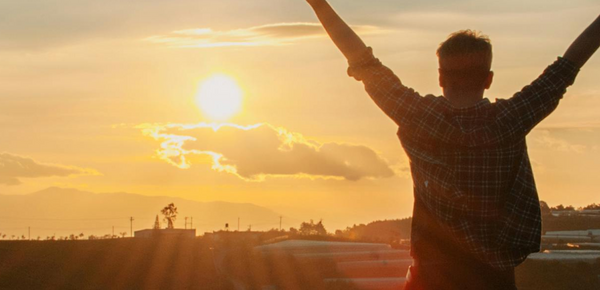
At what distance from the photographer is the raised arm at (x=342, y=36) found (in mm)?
3711

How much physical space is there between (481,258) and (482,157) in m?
0.40

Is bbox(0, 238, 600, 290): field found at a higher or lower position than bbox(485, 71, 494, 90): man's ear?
lower

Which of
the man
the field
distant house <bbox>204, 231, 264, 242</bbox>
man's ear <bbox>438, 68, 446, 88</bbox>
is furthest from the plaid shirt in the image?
distant house <bbox>204, 231, 264, 242</bbox>

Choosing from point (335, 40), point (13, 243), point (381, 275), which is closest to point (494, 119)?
point (335, 40)

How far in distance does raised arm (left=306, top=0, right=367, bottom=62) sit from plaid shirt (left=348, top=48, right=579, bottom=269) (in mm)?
220

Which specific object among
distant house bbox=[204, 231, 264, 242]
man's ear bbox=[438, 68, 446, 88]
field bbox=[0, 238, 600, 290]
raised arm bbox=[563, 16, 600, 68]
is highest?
distant house bbox=[204, 231, 264, 242]

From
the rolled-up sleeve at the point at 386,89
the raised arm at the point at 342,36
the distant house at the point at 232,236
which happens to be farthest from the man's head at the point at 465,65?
the distant house at the point at 232,236

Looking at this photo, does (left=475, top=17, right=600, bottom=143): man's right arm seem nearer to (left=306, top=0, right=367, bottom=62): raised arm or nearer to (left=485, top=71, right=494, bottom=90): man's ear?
(left=485, top=71, right=494, bottom=90): man's ear

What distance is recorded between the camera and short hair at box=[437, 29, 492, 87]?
Answer: 3547 millimetres

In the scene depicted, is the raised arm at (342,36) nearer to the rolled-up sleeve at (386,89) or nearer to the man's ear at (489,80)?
the rolled-up sleeve at (386,89)

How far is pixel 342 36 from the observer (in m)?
3.72

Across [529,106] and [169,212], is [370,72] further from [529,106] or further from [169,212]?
[169,212]

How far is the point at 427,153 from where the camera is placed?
3525mm

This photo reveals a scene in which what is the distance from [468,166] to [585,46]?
2.69 ft
